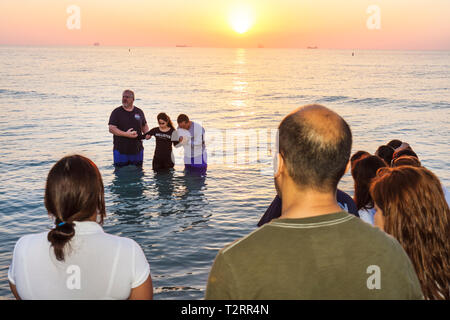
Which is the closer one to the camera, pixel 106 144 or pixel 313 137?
pixel 313 137

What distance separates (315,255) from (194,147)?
38.5 ft

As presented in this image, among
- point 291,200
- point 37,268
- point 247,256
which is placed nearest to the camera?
point 247,256

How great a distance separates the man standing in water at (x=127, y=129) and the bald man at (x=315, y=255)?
1110 cm

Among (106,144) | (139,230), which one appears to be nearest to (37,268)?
(139,230)

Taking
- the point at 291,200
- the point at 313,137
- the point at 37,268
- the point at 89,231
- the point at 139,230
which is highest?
the point at 313,137

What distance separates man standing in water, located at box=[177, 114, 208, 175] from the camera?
508 inches

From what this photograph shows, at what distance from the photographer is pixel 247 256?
173 centimetres

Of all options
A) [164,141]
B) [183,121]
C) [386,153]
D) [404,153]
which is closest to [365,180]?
[404,153]

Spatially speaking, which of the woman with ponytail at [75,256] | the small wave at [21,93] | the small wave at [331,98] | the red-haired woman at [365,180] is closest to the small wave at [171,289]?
the red-haired woman at [365,180]

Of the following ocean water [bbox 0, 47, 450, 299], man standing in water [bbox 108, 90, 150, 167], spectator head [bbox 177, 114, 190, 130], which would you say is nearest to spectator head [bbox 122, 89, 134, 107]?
man standing in water [bbox 108, 90, 150, 167]
